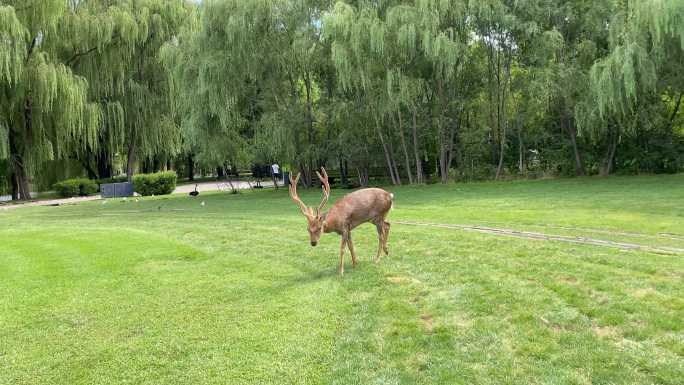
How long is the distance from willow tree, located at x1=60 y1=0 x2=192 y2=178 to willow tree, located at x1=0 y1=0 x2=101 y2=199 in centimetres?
132

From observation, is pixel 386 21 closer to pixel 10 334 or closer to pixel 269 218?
pixel 269 218

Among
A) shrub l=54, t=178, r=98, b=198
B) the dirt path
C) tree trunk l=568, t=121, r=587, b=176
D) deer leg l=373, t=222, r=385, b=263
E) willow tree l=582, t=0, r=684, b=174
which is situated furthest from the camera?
shrub l=54, t=178, r=98, b=198

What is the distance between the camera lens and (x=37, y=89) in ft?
78.4

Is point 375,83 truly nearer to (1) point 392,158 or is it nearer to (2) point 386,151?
(2) point 386,151

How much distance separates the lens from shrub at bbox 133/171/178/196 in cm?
3017

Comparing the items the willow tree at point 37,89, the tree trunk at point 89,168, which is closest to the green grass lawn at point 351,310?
the willow tree at point 37,89

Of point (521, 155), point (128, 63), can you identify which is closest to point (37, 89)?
point (128, 63)

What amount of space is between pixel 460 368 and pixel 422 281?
2556 millimetres

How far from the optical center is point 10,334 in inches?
218

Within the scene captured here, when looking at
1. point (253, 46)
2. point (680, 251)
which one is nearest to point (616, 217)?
point (680, 251)

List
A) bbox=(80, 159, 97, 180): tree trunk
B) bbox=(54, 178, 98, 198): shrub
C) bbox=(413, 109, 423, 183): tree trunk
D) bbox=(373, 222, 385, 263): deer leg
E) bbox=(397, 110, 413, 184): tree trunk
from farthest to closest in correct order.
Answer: bbox=(80, 159, 97, 180): tree trunk, bbox=(54, 178, 98, 198): shrub, bbox=(397, 110, 413, 184): tree trunk, bbox=(413, 109, 423, 183): tree trunk, bbox=(373, 222, 385, 263): deer leg

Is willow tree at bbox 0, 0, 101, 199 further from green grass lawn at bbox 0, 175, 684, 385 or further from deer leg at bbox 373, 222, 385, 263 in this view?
deer leg at bbox 373, 222, 385, 263

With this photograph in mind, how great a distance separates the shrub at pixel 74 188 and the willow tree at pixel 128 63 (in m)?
2.69

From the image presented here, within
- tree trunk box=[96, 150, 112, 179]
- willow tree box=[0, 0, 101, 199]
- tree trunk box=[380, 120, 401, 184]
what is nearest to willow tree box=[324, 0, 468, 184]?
tree trunk box=[380, 120, 401, 184]
